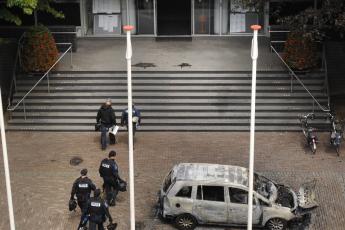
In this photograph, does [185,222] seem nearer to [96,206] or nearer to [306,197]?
[96,206]

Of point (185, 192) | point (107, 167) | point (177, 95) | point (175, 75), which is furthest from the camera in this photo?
point (175, 75)

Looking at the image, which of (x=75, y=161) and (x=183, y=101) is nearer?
(x=75, y=161)

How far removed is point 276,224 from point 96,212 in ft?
14.2

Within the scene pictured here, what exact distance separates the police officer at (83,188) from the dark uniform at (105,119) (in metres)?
4.67

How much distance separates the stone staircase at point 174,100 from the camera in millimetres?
21609

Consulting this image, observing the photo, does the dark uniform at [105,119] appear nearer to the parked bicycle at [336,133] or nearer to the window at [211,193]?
the window at [211,193]

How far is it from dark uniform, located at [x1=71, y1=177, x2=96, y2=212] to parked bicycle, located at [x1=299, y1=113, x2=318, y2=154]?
25.6 ft

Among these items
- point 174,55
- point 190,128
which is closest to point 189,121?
point 190,128

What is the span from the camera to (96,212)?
13.9 meters

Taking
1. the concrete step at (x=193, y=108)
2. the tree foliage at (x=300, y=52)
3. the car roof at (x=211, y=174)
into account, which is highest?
the tree foliage at (x=300, y=52)

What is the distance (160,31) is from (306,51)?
8.57m

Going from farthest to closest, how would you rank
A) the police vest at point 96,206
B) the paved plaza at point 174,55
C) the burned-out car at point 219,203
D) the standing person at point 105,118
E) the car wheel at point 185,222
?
the paved plaza at point 174,55, the standing person at point 105,118, the car wheel at point 185,222, the burned-out car at point 219,203, the police vest at point 96,206

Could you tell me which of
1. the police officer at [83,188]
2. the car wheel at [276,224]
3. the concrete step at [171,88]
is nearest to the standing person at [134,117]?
the concrete step at [171,88]

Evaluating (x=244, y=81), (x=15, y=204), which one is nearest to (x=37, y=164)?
(x=15, y=204)
